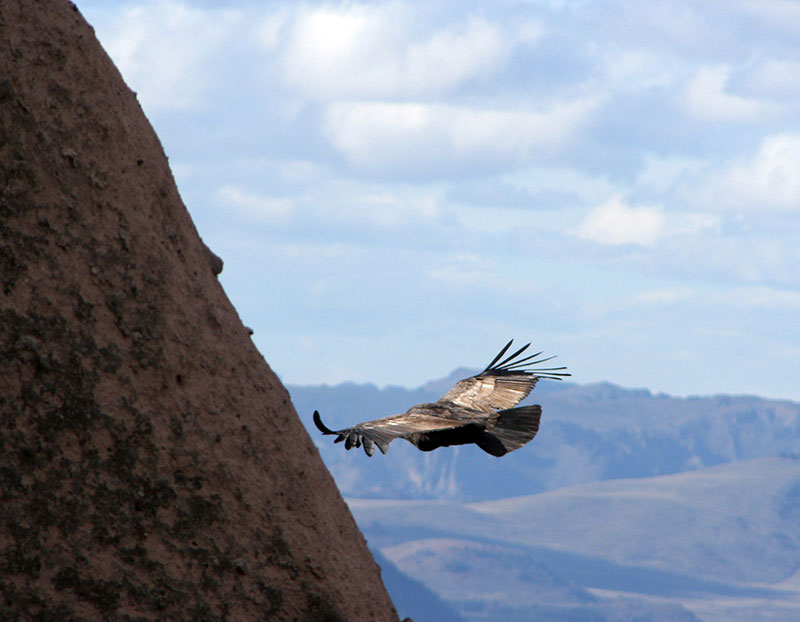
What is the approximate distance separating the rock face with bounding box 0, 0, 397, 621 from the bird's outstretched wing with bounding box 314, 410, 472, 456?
421mm

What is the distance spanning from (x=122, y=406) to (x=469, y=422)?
379 cm

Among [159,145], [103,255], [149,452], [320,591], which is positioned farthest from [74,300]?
[320,591]

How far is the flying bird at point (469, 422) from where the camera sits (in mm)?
12039

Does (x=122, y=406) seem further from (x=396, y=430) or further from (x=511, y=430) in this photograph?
(x=511, y=430)

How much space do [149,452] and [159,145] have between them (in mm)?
3138

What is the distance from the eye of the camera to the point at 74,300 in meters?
10.5

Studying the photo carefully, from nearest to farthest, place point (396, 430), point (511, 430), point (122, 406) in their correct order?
point (122, 406), point (396, 430), point (511, 430)

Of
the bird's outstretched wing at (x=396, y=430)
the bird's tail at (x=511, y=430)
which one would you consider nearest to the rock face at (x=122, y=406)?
the bird's outstretched wing at (x=396, y=430)

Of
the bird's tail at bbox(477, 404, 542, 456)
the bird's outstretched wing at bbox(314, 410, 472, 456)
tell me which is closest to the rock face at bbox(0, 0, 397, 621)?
the bird's outstretched wing at bbox(314, 410, 472, 456)

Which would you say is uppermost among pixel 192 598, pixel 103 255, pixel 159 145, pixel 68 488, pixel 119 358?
pixel 159 145

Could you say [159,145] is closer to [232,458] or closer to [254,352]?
[254,352]

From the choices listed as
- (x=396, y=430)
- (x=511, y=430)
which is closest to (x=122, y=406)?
(x=396, y=430)

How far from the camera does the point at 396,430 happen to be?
12219 mm

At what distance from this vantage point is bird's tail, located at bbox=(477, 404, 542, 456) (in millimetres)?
12953
